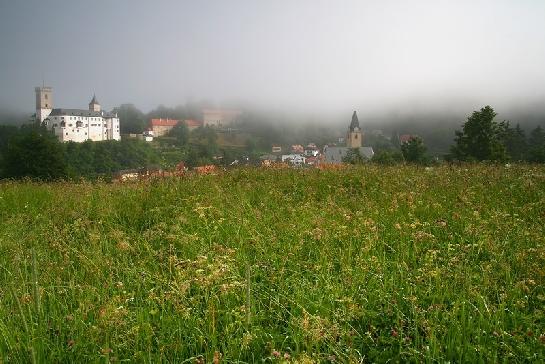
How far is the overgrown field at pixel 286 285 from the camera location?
2.29 meters

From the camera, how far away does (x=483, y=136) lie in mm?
30172

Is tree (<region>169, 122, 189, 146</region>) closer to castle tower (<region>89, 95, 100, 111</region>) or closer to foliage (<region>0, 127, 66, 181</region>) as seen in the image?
castle tower (<region>89, 95, 100, 111</region>)

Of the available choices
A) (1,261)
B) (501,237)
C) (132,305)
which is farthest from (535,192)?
(1,261)

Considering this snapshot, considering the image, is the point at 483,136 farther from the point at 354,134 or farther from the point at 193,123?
the point at 193,123

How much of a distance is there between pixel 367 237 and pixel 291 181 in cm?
410

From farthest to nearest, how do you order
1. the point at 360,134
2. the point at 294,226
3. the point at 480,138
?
the point at 360,134
the point at 480,138
the point at 294,226

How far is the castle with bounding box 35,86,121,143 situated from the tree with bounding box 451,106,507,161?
106193 millimetres

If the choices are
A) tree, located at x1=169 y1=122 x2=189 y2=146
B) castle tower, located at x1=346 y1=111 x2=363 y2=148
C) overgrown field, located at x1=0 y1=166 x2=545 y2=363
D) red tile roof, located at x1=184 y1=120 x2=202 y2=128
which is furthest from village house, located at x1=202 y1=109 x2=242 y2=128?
overgrown field, located at x1=0 y1=166 x2=545 y2=363

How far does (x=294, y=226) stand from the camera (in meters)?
4.33

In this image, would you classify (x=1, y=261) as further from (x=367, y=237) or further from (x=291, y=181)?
(x=291, y=181)

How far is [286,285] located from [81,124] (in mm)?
126721

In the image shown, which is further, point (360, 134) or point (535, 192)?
point (360, 134)

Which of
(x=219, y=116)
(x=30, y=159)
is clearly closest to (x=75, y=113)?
(x=219, y=116)

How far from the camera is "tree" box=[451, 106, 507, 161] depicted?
29.8 metres
